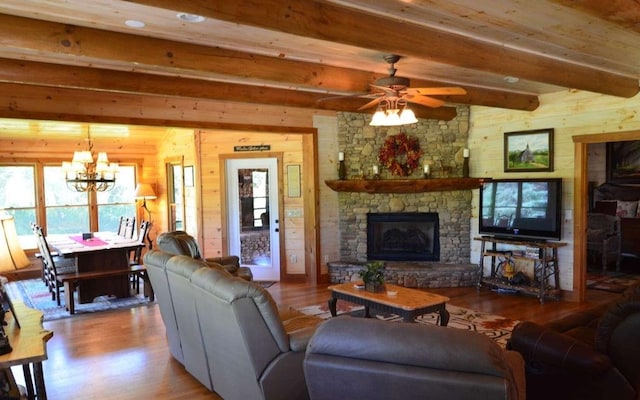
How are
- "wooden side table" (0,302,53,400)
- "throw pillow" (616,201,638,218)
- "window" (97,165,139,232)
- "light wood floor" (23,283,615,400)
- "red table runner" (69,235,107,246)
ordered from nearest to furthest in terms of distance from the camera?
"wooden side table" (0,302,53,400)
"light wood floor" (23,283,615,400)
"red table runner" (69,235,107,246)
"throw pillow" (616,201,638,218)
"window" (97,165,139,232)

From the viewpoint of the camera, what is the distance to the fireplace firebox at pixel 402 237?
7469 millimetres

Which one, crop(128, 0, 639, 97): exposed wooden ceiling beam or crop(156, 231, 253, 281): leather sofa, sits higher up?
crop(128, 0, 639, 97): exposed wooden ceiling beam

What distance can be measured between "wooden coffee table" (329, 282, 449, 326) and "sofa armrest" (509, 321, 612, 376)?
3.72ft

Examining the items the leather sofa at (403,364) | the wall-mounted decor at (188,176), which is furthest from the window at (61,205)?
the leather sofa at (403,364)

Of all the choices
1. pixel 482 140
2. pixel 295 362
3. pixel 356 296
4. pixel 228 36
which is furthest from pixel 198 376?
pixel 482 140

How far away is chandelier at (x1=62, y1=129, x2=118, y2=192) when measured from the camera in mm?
6812

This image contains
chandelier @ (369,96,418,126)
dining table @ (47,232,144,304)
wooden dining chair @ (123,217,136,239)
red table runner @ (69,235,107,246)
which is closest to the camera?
chandelier @ (369,96,418,126)

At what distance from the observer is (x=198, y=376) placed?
3805 mm

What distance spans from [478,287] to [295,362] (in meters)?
4.58

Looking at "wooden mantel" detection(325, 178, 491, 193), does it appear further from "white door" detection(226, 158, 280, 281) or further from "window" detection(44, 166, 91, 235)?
"window" detection(44, 166, 91, 235)

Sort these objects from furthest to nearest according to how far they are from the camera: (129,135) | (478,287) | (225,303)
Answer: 1. (129,135)
2. (478,287)
3. (225,303)

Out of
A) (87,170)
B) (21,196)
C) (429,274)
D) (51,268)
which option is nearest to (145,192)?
(87,170)

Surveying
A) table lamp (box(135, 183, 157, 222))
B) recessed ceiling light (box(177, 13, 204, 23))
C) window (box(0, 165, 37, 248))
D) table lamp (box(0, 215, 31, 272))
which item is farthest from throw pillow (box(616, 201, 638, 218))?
window (box(0, 165, 37, 248))

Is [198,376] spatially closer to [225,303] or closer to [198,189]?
[225,303]
